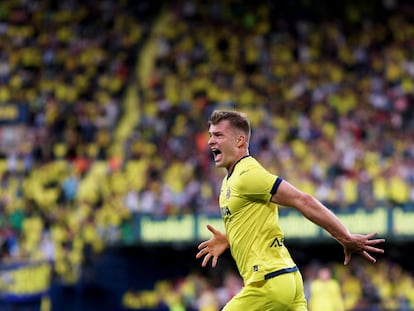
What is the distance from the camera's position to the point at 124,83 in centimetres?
2484

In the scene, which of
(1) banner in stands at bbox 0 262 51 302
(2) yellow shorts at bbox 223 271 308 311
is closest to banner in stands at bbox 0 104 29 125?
(1) banner in stands at bbox 0 262 51 302

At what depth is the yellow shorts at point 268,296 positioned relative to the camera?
6637mm

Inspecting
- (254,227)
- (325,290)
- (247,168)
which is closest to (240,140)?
(247,168)

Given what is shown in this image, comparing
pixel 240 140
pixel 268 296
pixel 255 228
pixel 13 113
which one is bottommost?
pixel 268 296

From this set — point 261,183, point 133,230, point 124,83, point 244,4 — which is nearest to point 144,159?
point 133,230

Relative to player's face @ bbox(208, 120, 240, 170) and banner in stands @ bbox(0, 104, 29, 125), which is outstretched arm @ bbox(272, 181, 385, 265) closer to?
player's face @ bbox(208, 120, 240, 170)

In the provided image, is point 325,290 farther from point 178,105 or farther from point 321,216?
point 321,216

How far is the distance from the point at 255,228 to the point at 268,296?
446mm

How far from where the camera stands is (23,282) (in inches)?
754

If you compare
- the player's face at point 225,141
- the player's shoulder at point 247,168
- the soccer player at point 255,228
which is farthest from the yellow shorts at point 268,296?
the player's face at point 225,141

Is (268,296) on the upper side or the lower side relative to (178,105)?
lower

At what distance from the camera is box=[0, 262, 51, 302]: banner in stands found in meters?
18.9

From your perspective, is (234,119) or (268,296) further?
(234,119)

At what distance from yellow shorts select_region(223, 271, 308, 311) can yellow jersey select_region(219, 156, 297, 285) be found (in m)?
0.05
